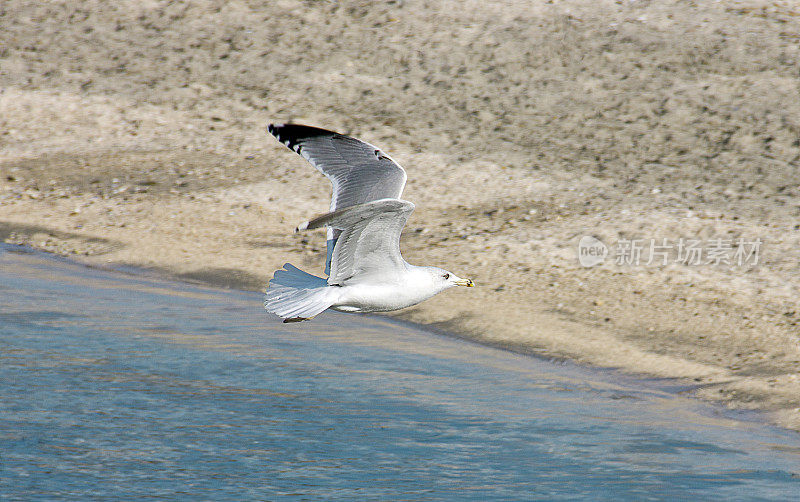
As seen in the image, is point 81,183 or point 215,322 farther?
point 81,183

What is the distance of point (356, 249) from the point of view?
658 cm

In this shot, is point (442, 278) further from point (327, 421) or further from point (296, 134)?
point (327, 421)

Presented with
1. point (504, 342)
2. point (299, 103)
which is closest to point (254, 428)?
point (504, 342)

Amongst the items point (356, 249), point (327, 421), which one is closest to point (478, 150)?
point (327, 421)

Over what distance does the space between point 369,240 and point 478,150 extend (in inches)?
370

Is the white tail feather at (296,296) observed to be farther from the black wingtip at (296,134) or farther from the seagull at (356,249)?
the black wingtip at (296,134)

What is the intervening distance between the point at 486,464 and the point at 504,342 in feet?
8.85

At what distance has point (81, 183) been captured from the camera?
48.8ft

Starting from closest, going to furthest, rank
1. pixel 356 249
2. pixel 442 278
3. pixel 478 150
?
Answer: pixel 356 249 → pixel 442 278 → pixel 478 150

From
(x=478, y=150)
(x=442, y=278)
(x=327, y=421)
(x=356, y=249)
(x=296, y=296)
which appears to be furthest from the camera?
(x=478, y=150)

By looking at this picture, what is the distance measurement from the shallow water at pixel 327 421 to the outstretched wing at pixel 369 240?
5.69 ft

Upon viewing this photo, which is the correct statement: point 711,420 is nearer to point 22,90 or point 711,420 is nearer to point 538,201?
point 538,201

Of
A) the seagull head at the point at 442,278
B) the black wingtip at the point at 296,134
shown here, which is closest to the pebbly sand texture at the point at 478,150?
the seagull head at the point at 442,278

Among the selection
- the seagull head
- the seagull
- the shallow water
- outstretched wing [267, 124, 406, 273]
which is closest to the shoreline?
the shallow water
